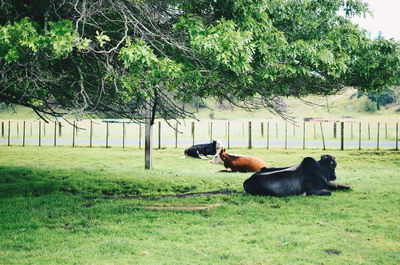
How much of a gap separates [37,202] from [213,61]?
19.4ft

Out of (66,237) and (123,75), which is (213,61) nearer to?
(123,75)

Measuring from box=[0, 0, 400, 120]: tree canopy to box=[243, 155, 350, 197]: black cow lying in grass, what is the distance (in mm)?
1968

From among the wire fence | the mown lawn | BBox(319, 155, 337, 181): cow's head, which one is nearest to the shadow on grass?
the mown lawn

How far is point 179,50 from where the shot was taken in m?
10.5

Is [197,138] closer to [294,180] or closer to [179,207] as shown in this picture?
[294,180]

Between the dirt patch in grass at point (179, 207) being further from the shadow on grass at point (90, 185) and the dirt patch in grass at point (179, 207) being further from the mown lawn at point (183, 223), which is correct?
the shadow on grass at point (90, 185)

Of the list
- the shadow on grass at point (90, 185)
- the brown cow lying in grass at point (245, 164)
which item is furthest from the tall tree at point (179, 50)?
the brown cow lying in grass at point (245, 164)

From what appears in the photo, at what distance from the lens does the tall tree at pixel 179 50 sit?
8648 millimetres

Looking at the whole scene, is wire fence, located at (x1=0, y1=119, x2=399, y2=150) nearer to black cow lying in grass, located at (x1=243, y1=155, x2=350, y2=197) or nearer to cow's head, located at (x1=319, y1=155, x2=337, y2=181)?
cow's head, located at (x1=319, y1=155, x2=337, y2=181)

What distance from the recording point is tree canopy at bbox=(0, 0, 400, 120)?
8.65 m

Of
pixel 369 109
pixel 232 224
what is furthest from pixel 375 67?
pixel 369 109

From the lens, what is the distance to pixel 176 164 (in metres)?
21.5

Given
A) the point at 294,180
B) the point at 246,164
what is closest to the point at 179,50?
the point at 294,180

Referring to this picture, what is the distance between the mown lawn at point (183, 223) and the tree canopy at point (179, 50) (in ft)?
8.22
